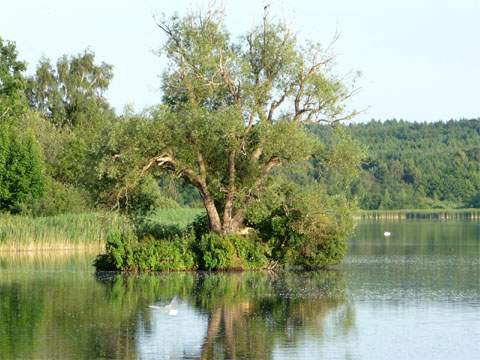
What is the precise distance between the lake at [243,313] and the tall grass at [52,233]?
233 inches

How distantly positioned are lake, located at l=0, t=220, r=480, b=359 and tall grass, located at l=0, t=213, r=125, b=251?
591 cm

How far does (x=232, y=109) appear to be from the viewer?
131 feet

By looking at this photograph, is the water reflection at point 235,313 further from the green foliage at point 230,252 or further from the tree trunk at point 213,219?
the tree trunk at point 213,219

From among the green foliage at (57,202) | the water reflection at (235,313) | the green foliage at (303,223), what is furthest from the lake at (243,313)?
the green foliage at (57,202)

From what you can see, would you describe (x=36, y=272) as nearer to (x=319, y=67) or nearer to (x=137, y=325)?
(x=319, y=67)

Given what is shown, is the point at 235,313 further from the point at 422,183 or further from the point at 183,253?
the point at 422,183

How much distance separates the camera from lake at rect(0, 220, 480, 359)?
21.9 m

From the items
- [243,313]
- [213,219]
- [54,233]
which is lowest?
[243,313]

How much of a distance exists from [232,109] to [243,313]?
1351 cm

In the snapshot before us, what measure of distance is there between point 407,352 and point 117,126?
20739mm

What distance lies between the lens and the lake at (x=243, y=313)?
2191 centimetres

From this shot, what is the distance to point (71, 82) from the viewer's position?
3354 inches

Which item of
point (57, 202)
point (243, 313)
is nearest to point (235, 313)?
point (243, 313)

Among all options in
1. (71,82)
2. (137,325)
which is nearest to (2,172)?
(71,82)
